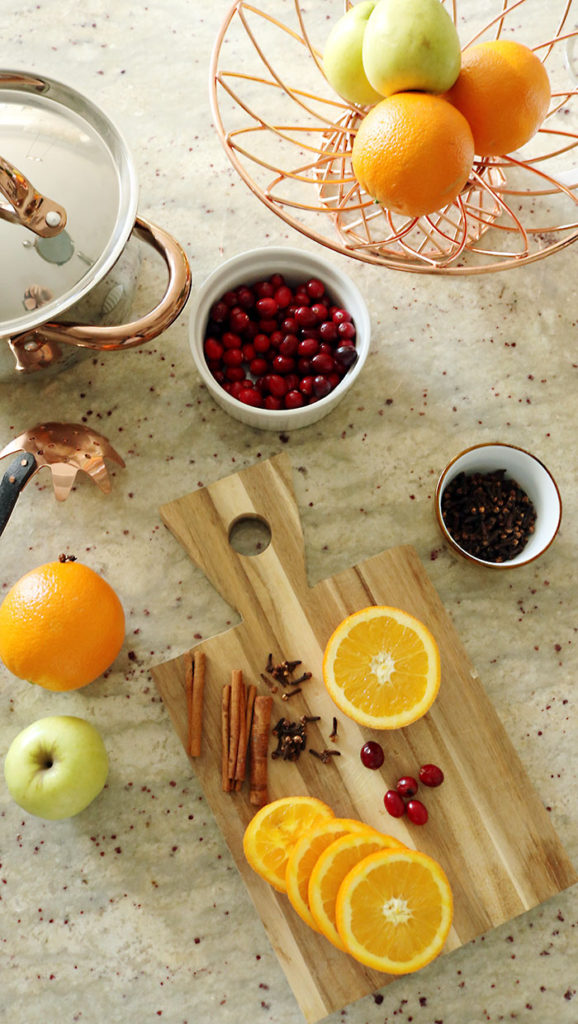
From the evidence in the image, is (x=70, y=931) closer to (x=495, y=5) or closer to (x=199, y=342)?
(x=199, y=342)

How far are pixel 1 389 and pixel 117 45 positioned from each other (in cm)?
55

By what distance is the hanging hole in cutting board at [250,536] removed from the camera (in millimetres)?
1114

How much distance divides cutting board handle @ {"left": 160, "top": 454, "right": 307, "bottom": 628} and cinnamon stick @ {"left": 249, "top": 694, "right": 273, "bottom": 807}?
0.11m

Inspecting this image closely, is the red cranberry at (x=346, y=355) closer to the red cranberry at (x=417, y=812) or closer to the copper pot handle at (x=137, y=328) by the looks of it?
the copper pot handle at (x=137, y=328)

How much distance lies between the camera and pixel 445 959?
3.48 feet

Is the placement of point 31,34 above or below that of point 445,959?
above

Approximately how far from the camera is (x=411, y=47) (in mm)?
755

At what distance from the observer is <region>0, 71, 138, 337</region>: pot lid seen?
81 centimetres

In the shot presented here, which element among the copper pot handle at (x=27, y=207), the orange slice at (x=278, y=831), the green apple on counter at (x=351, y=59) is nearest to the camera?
the copper pot handle at (x=27, y=207)

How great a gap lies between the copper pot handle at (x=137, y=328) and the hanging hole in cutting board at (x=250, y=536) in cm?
33

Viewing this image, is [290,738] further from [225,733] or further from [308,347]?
[308,347]

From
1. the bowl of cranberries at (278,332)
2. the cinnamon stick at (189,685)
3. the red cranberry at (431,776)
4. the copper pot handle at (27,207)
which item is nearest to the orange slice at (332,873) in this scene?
the red cranberry at (431,776)

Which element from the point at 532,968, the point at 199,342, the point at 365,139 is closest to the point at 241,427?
the point at 199,342

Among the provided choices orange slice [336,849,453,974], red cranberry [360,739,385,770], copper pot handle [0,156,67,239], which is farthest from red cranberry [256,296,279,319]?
orange slice [336,849,453,974]
